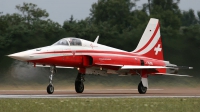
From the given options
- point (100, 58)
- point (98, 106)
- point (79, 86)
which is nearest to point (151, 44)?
point (100, 58)

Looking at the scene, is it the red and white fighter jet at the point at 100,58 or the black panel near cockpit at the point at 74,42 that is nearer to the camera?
the red and white fighter jet at the point at 100,58

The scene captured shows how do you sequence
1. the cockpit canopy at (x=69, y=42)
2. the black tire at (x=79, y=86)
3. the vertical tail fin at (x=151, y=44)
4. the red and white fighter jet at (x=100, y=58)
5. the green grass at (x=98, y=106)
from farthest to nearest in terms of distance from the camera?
the vertical tail fin at (x=151, y=44) → the black tire at (x=79, y=86) → the cockpit canopy at (x=69, y=42) → the red and white fighter jet at (x=100, y=58) → the green grass at (x=98, y=106)

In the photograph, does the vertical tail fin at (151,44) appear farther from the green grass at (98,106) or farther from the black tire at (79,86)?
the green grass at (98,106)

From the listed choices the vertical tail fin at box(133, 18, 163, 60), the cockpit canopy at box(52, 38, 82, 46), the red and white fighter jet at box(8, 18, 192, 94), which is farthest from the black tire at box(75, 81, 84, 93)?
the vertical tail fin at box(133, 18, 163, 60)

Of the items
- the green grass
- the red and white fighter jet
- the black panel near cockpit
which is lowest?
the green grass

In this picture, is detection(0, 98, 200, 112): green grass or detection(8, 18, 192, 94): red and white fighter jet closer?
detection(0, 98, 200, 112): green grass

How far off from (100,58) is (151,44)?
3451 mm

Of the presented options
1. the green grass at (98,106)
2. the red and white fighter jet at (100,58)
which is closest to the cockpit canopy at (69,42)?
the red and white fighter jet at (100,58)

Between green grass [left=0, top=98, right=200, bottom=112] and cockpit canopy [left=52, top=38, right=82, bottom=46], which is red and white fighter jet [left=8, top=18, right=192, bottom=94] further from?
green grass [left=0, top=98, right=200, bottom=112]

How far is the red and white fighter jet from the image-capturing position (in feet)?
75.4

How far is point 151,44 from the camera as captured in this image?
27000 mm

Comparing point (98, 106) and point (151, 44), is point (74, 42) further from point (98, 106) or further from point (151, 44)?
point (98, 106)

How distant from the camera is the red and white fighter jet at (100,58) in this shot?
22984mm

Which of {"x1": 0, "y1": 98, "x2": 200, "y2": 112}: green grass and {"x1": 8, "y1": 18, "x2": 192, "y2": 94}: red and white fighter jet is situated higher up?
{"x1": 8, "y1": 18, "x2": 192, "y2": 94}: red and white fighter jet
